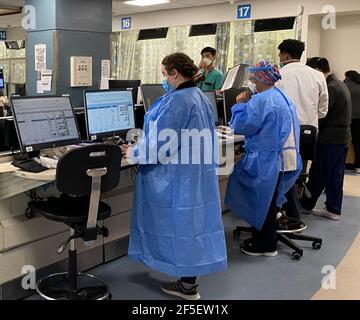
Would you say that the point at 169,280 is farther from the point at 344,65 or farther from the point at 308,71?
the point at 344,65

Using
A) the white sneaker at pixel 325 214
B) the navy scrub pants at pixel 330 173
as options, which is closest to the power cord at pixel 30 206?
the navy scrub pants at pixel 330 173

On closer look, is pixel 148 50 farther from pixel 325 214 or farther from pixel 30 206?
pixel 30 206

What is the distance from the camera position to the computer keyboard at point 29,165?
2.48 m

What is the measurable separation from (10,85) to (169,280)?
17.3 ft

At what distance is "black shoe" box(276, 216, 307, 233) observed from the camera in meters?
3.95

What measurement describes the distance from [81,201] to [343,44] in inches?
228

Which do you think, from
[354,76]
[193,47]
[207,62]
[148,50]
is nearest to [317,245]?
[207,62]

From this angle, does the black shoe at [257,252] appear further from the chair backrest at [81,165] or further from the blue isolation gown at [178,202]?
the chair backrest at [81,165]

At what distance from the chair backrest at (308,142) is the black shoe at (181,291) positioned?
1553mm

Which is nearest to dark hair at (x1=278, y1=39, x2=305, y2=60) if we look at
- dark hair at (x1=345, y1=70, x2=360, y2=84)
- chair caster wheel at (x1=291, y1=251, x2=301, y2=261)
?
chair caster wheel at (x1=291, y1=251, x2=301, y2=261)

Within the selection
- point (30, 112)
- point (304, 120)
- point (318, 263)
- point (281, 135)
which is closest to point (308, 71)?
point (304, 120)

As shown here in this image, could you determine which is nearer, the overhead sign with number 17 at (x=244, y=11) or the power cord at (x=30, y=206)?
the power cord at (x=30, y=206)

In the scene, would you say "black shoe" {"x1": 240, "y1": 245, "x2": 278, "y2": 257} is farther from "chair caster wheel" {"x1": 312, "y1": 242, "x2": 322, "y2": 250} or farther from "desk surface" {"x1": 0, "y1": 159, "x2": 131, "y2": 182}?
"desk surface" {"x1": 0, "y1": 159, "x2": 131, "y2": 182}

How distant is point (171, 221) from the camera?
2652mm
